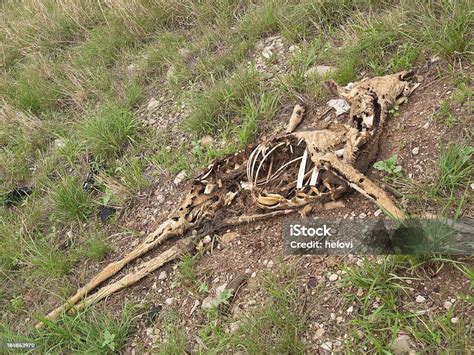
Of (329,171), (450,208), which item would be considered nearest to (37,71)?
(329,171)

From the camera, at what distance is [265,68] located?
3799 millimetres

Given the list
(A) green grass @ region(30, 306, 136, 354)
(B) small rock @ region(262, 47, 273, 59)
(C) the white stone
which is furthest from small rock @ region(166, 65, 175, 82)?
(A) green grass @ region(30, 306, 136, 354)

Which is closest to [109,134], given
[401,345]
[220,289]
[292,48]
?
[292,48]

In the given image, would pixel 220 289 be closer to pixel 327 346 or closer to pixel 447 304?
pixel 327 346

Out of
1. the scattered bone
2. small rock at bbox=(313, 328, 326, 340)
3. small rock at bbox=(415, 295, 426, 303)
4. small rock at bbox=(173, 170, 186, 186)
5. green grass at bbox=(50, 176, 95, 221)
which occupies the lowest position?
small rock at bbox=(313, 328, 326, 340)

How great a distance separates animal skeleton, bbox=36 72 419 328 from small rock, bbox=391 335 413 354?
0.73 m

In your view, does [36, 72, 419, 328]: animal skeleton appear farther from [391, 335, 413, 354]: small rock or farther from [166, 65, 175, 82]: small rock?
[166, 65, 175, 82]: small rock

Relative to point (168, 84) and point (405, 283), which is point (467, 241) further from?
point (168, 84)

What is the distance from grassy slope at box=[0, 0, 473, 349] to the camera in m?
3.22

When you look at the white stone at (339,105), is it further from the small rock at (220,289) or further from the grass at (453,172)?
the small rock at (220,289)

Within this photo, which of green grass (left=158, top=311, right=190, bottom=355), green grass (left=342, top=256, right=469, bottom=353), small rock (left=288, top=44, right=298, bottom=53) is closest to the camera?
green grass (left=342, top=256, right=469, bottom=353)

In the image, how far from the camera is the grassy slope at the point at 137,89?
10.6 feet

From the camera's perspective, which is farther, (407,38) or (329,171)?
(407,38)

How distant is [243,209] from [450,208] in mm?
1151
